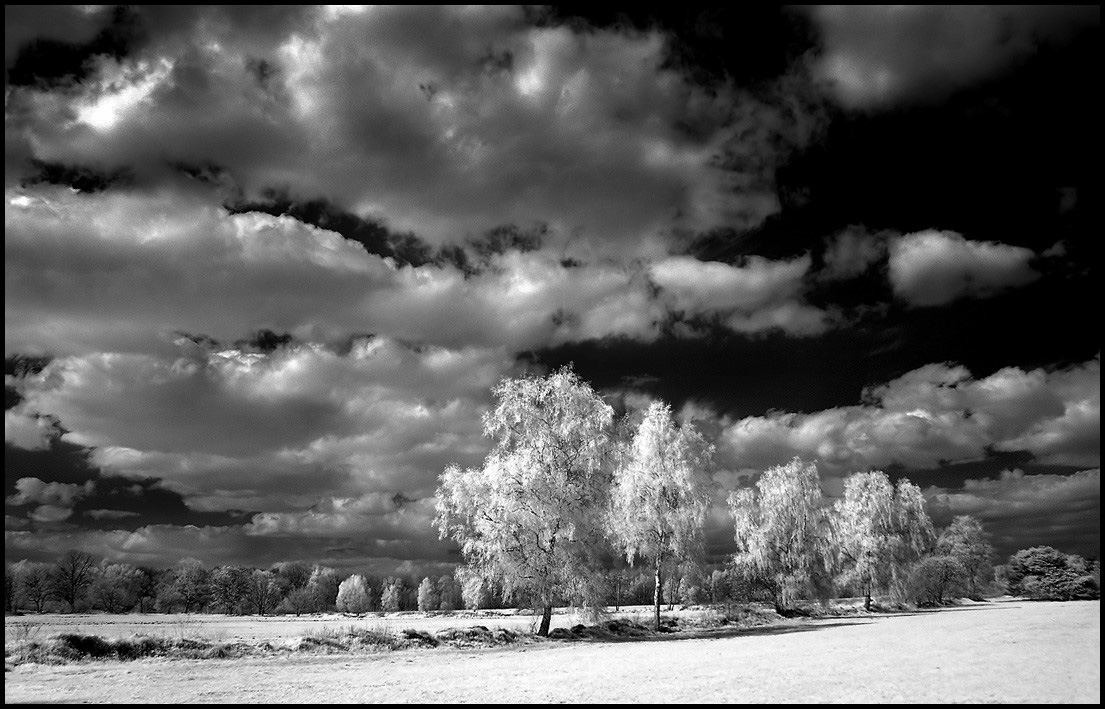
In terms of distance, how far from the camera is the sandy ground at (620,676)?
52.3 ft

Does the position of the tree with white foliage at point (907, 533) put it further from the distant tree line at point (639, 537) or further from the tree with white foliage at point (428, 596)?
the tree with white foliage at point (428, 596)

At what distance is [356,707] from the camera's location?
47.8 feet

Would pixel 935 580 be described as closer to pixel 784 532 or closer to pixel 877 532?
pixel 877 532

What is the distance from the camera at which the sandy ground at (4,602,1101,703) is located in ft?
52.3

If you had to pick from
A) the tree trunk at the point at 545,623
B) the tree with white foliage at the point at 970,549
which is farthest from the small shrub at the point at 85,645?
the tree with white foliage at the point at 970,549

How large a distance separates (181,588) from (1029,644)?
448ft

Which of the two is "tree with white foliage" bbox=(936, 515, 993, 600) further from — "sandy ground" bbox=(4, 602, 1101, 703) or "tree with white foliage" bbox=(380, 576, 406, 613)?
"tree with white foliage" bbox=(380, 576, 406, 613)

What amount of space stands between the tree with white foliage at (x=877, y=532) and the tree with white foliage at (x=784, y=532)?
4.60 metres

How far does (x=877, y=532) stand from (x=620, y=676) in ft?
222

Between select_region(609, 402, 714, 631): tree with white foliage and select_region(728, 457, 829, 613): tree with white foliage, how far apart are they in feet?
57.4

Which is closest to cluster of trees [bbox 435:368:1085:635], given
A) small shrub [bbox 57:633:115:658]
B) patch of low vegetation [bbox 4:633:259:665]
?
patch of low vegetation [bbox 4:633:259:665]

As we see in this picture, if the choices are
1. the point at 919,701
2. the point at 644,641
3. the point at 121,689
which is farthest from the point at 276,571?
the point at 919,701

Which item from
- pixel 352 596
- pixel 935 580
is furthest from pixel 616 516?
pixel 352 596

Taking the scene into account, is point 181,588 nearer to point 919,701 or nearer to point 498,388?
point 498,388
